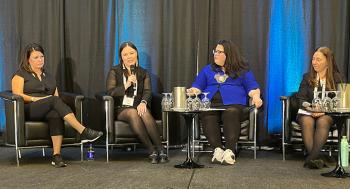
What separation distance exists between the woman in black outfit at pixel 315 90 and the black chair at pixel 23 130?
6.57ft

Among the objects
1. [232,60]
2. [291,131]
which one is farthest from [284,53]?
[291,131]

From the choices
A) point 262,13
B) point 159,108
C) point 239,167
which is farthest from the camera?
point 262,13

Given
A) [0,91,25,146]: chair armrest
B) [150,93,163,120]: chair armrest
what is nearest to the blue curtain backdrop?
A: [150,93,163,120]: chair armrest

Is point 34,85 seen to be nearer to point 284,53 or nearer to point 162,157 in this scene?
point 162,157

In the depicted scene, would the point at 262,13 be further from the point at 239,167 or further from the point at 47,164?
the point at 47,164

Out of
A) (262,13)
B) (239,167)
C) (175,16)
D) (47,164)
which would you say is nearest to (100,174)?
(47,164)

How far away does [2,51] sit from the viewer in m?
5.73

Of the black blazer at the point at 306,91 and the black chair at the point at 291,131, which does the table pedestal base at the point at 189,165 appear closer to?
the black chair at the point at 291,131

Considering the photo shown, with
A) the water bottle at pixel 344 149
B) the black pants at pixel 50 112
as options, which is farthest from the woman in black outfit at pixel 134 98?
the water bottle at pixel 344 149

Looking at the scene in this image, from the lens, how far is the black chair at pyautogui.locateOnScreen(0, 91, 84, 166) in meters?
4.25

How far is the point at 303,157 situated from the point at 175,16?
203 centimetres

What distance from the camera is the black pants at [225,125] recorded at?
4.44m

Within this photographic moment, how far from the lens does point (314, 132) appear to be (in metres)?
4.36

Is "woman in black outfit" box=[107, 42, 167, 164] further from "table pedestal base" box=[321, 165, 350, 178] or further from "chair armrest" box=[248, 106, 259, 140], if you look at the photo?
"table pedestal base" box=[321, 165, 350, 178]
